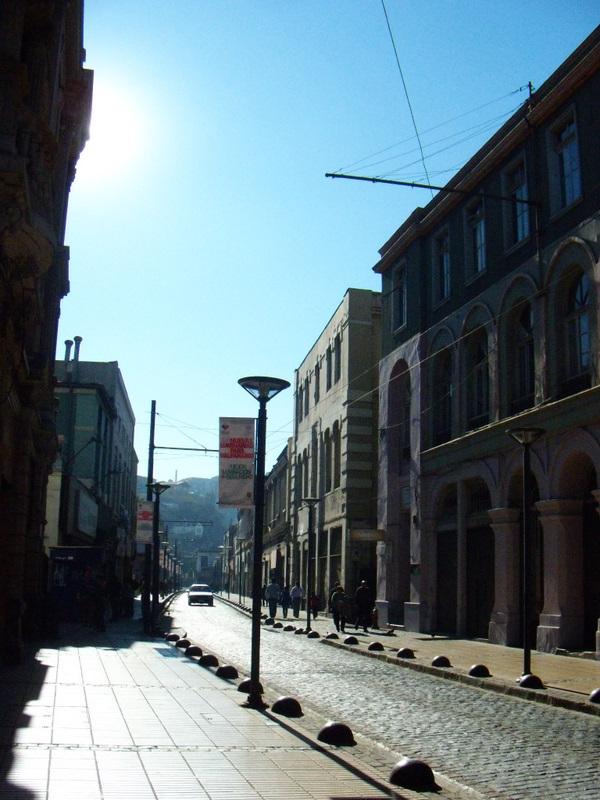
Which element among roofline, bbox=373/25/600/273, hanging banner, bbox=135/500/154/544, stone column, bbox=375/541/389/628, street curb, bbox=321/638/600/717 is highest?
roofline, bbox=373/25/600/273

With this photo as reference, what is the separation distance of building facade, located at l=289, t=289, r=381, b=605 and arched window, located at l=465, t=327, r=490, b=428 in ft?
38.2

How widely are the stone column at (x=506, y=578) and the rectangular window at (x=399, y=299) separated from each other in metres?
11.1

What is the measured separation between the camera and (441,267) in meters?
31.3

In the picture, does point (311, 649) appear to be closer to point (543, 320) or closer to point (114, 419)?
point (543, 320)

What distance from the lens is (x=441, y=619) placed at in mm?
29594

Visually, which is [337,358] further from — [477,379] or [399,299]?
[477,379]

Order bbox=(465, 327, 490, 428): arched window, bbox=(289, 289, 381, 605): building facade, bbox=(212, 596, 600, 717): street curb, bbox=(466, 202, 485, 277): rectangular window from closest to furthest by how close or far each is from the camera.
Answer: bbox=(212, 596, 600, 717): street curb → bbox=(465, 327, 490, 428): arched window → bbox=(466, 202, 485, 277): rectangular window → bbox=(289, 289, 381, 605): building facade

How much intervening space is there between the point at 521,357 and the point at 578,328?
3.18 m

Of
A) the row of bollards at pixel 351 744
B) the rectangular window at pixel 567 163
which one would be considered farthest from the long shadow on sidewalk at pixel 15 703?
the rectangular window at pixel 567 163

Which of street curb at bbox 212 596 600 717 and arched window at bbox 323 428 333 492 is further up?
arched window at bbox 323 428 333 492

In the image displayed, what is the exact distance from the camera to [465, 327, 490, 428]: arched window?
27.1m

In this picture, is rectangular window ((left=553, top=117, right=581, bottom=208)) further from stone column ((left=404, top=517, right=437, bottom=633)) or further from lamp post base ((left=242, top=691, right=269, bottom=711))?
lamp post base ((left=242, top=691, right=269, bottom=711))

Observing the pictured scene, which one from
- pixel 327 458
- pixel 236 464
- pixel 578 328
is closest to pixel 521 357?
pixel 578 328

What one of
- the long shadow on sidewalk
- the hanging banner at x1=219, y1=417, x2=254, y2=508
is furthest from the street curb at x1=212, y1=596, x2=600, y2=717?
the long shadow on sidewalk
